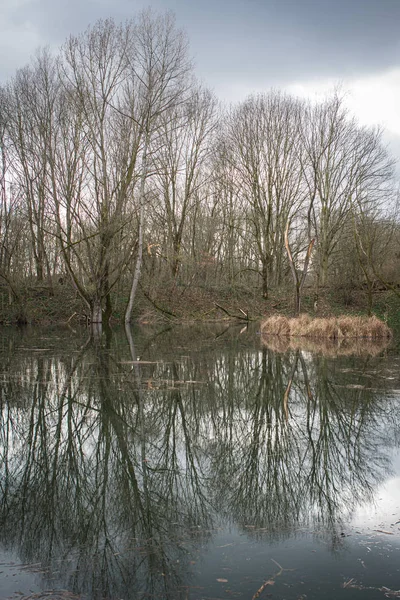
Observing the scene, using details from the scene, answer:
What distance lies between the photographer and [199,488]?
4254mm

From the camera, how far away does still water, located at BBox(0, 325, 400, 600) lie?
2896 mm

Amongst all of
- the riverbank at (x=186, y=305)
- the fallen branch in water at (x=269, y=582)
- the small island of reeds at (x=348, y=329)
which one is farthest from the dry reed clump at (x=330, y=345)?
the fallen branch in water at (x=269, y=582)

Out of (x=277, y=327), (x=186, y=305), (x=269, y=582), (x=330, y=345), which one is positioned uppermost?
(x=186, y=305)

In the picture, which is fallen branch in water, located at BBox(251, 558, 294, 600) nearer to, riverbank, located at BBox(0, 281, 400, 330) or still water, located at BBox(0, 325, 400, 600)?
still water, located at BBox(0, 325, 400, 600)

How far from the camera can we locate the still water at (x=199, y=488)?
2.90m

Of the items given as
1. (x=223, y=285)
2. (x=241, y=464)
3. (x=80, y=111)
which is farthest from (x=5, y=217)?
(x=241, y=464)

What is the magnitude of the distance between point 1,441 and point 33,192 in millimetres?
25113

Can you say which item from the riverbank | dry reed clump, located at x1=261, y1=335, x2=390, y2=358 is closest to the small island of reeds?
dry reed clump, located at x1=261, y1=335, x2=390, y2=358

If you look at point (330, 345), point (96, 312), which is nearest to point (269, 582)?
point (330, 345)

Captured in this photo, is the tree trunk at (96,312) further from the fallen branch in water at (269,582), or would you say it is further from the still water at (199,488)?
the fallen branch in water at (269,582)

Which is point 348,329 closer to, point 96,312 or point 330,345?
point 330,345

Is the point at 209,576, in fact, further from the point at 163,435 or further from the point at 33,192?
the point at 33,192

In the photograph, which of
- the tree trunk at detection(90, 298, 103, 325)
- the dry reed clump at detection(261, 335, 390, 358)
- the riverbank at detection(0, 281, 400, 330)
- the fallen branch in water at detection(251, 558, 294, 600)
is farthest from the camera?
the riverbank at detection(0, 281, 400, 330)

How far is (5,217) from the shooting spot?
24672mm
